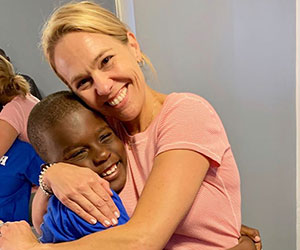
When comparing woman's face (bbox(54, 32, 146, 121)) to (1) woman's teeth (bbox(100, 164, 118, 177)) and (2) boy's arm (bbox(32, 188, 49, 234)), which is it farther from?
(2) boy's arm (bbox(32, 188, 49, 234))

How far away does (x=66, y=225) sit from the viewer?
0.83 metres

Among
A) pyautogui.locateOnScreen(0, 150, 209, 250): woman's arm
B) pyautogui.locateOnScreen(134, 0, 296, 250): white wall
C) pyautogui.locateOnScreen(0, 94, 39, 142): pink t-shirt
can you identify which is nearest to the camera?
pyautogui.locateOnScreen(0, 150, 209, 250): woman's arm

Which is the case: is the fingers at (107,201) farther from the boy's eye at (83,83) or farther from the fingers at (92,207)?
the boy's eye at (83,83)

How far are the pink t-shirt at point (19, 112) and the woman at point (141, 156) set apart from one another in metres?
0.51

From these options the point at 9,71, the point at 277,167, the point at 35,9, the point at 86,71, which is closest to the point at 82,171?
the point at 86,71

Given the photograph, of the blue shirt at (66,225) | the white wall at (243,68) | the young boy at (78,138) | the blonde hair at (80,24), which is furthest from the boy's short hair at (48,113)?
the white wall at (243,68)

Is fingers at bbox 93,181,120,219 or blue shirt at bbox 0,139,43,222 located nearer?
fingers at bbox 93,181,120,219

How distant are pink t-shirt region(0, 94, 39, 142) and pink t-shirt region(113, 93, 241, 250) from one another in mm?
588

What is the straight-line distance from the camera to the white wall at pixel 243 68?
166cm

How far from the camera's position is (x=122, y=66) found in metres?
0.95

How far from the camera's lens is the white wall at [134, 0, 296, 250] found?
5.46ft

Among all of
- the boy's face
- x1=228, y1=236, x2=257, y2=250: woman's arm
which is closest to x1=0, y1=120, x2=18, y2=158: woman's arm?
the boy's face

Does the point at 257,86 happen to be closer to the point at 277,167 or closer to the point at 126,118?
the point at 277,167

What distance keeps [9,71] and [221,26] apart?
882 mm
